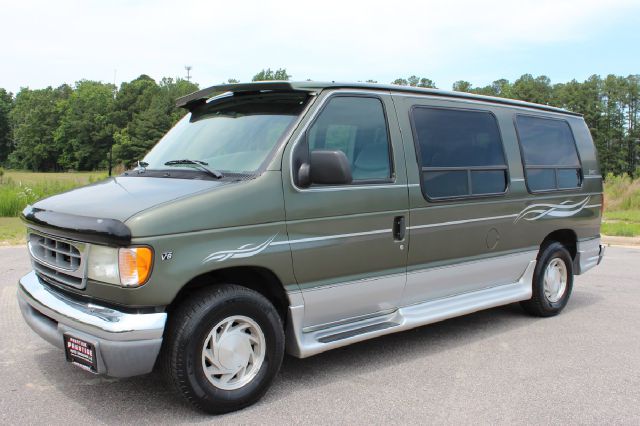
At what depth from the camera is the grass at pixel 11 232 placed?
1127 centimetres

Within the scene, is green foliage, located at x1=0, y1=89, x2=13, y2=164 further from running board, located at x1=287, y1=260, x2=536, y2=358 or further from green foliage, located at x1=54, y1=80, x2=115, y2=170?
running board, located at x1=287, y1=260, x2=536, y2=358

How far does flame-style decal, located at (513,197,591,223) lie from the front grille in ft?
13.2

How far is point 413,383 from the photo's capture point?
4332 millimetres

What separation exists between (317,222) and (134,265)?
1324 millimetres

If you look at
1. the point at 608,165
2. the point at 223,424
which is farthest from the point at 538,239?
the point at 608,165

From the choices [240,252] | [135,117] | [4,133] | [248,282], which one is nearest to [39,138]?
[4,133]

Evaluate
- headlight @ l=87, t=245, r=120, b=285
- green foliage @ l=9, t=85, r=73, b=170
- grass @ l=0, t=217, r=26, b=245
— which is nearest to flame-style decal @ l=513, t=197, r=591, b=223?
headlight @ l=87, t=245, r=120, b=285

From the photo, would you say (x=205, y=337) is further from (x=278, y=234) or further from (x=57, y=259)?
(x=57, y=259)

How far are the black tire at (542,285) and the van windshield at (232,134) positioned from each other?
3.44m

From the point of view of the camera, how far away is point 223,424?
3.59m

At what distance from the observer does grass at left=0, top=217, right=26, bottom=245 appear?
1127 cm

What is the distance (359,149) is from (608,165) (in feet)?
Result: 295

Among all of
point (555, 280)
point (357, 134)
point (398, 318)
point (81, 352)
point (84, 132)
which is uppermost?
point (84, 132)

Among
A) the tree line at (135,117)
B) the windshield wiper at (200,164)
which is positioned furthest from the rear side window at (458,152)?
the tree line at (135,117)
